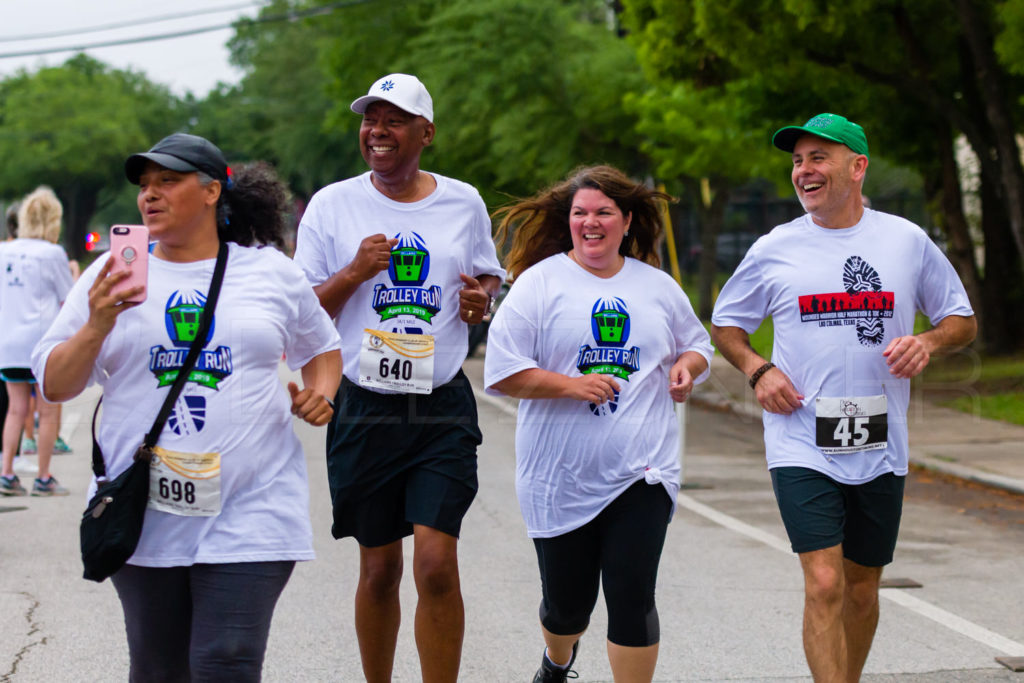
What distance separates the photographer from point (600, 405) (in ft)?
15.1

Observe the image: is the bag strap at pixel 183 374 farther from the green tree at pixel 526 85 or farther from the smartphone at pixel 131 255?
the green tree at pixel 526 85

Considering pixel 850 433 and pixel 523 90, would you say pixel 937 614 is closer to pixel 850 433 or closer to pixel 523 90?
pixel 850 433

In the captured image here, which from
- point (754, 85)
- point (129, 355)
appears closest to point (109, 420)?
point (129, 355)

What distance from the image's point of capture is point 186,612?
11.8ft

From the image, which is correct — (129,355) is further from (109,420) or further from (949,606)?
(949,606)

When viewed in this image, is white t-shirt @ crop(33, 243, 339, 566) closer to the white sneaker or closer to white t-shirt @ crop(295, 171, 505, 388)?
white t-shirt @ crop(295, 171, 505, 388)

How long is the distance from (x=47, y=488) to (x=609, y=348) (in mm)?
6492

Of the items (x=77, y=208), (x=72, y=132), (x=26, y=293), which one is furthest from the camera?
(x=77, y=208)

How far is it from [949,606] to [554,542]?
3037 millimetres

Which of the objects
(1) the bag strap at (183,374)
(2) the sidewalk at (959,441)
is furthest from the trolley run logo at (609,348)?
(2) the sidewalk at (959,441)

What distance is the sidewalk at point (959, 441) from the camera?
36.4ft

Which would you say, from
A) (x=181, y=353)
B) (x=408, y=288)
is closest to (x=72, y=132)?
(x=408, y=288)

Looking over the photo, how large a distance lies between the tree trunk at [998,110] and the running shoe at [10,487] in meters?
11.0

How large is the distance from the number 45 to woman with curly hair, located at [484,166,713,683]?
50 cm
